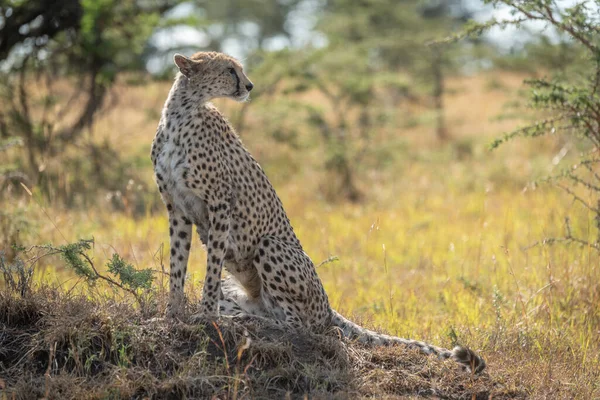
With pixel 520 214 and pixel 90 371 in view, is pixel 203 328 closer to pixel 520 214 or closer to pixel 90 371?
pixel 90 371

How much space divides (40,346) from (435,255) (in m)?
3.93

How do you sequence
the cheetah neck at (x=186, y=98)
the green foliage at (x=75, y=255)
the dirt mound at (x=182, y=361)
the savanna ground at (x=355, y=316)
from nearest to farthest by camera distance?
the dirt mound at (x=182, y=361), the savanna ground at (x=355, y=316), the green foliage at (x=75, y=255), the cheetah neck at (x=186, y=98)

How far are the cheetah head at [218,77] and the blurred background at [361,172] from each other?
100cm

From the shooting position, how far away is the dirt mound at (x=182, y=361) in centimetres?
317

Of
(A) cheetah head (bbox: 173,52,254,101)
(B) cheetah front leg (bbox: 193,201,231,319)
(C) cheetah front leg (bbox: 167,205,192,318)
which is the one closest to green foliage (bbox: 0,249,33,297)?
(C) cheetah front leg (bbox: 167,205,192,318)

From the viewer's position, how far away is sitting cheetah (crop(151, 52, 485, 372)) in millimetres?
3764

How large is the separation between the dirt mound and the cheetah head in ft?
3.99

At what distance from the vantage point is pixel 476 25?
4.75m

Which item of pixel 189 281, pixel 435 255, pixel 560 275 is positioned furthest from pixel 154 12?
pixel 560 275

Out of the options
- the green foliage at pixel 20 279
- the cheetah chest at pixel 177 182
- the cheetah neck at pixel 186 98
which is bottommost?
the green foliage at pixel 20 279

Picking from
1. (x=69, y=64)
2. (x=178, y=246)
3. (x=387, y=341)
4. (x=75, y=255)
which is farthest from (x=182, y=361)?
(x=69, y=64)

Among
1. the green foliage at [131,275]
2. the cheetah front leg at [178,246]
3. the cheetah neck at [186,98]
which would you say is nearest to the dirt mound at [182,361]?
the green foliage at [131,275]

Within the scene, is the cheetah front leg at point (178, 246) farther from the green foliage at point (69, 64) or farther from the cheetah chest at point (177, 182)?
the green foliage at point (69, 64)

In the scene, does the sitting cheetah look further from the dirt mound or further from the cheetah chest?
the dirt mound
